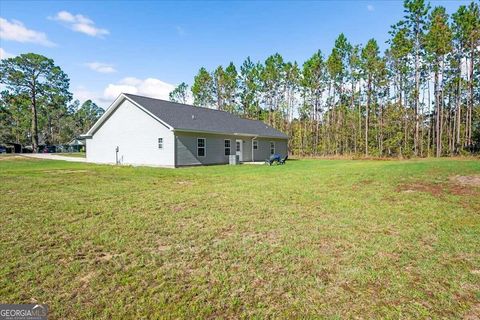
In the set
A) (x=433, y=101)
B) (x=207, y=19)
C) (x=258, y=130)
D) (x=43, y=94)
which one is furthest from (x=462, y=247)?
(x=43, y=94)

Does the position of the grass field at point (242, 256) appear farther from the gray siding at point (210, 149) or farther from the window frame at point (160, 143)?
the window frame at point (160, 143)

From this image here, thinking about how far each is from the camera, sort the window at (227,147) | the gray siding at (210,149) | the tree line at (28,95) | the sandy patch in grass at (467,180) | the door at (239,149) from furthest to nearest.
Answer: the tree line at (28,95) → the door at (239,149) → the window at (227,147) → the gray siding at (210,149) → the sandy patch in grass at (467,180)

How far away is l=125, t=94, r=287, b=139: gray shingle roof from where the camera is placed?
61.0 ft

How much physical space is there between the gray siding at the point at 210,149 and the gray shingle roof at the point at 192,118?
0.53m

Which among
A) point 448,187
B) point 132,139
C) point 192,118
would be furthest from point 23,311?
point 192,118

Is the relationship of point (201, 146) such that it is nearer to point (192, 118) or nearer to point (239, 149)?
point (192, 118)

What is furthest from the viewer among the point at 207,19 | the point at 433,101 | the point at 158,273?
the point at 433,101

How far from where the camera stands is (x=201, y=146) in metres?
19.6

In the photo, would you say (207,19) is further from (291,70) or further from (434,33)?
(291,70)

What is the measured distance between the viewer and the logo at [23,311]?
2467mm

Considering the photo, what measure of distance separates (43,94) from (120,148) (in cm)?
3291

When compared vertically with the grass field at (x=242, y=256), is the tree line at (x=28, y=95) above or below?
above

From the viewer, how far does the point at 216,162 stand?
Result: 20703 mm

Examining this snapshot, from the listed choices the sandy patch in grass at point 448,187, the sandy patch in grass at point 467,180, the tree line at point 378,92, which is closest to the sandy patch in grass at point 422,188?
the sandy patch in grass at point 448,187
